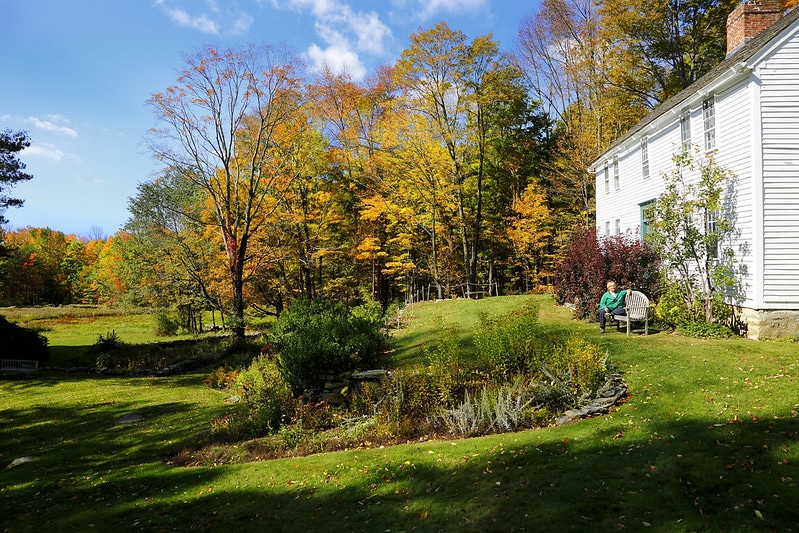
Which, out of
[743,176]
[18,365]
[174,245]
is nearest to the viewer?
[743,176]

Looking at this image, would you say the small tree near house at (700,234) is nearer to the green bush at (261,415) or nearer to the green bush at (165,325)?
the green bush at (261,415)

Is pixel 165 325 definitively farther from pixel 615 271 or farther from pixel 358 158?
pixel 615 271

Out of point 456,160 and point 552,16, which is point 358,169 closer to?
point 456,160

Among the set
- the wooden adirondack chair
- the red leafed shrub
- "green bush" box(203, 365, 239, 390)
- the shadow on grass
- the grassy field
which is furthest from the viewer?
"green bush" box(203, 365, 239, 390)

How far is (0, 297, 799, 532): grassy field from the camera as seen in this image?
4.54 m

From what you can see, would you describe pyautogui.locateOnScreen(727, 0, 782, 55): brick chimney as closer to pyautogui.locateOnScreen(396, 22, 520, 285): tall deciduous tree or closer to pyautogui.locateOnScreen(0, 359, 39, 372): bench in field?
pyautogui.locateOnScreen(396, 22, 520, 285): tall deciduous tree

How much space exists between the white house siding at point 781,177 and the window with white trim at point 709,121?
1669 mm

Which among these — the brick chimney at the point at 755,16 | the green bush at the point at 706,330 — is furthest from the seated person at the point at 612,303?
the brick chimney at the point at 755,16

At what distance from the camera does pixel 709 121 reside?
507 inches

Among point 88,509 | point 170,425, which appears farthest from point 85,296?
point 88,509

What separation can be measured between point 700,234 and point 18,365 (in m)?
24.7

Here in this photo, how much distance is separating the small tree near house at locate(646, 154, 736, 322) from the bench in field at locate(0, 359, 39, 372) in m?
23.1

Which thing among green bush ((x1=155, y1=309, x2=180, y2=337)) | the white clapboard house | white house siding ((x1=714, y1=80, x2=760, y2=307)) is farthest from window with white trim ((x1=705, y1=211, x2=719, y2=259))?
green bush ((x1=155, y1=309, x2=180, y2=337))

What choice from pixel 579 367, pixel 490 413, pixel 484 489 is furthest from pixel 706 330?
pixel 484 489
